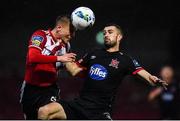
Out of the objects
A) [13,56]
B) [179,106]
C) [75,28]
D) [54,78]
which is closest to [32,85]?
[54,78]

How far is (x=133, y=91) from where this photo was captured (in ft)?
44.1

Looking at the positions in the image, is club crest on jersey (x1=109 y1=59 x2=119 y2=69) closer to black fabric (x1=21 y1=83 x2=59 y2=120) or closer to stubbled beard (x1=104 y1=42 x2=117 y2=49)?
stubbled beard (x1=104 y1=42 x2=117 y2=49)

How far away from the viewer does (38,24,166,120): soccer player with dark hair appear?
9.06 metres

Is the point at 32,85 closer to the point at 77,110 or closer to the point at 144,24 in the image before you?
the point at 77,110

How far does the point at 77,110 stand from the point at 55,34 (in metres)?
1.03

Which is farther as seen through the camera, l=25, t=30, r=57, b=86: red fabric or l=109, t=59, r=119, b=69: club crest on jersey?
l=109, t=59, r=119, b=69: club crest on jersey

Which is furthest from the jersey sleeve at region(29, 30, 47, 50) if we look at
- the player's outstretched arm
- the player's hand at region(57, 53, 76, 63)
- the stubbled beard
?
the player's outstretched arm

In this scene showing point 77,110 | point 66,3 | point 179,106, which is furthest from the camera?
point 66,3

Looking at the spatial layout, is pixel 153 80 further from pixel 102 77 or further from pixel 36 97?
pixel 36 97

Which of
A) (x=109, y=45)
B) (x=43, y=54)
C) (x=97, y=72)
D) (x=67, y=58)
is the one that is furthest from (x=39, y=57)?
(x=109, y=45)

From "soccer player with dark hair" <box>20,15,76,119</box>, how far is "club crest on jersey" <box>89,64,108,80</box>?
40cm

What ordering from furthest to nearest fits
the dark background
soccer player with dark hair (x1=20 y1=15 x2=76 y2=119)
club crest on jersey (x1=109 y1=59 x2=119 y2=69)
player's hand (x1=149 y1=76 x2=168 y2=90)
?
the dark background
club crest on jersey (x1=109 y1=59 x2=119 y2=69)
soccer player with dark hair (x1=20 y1=15 x2=76 y2=119)
player's hand (x1=149 y1=76 x2=168 y2=90)

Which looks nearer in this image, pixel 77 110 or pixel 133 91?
pixel 77 110

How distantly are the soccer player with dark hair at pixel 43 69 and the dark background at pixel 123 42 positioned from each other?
147 inches
